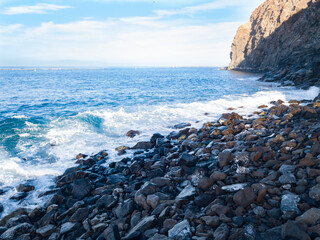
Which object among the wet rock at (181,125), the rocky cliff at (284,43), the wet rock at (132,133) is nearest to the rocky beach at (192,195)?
the wet rock at (132,133)

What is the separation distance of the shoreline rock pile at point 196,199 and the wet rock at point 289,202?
15 mm

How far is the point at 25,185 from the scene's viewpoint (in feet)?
22.7

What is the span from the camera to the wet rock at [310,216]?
311 centimetres

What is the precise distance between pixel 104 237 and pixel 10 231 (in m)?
2.41

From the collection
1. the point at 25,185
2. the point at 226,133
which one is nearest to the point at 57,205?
the point at 25,185

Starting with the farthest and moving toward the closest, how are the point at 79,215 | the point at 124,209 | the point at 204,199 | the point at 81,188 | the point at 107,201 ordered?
the point at 81,188 → the point at 107,201 → the point at 79,215 → the point at 124,209 → the point at 204,199

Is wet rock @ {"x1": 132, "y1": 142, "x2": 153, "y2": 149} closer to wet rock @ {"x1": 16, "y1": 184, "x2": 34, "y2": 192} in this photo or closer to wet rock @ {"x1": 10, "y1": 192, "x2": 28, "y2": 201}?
wet rock @ {"x1": 16, "y1": 184, "x2": 34, "y2": 192}

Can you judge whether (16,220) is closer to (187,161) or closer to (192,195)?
(192,195)

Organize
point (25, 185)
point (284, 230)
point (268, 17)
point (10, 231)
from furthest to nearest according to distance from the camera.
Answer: point (268, 17) → point (25, 185) → point (10, 231) → point (284, 230)

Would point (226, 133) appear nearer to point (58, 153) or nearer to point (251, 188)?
point (251, 188)

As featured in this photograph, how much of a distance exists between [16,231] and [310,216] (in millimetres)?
5715

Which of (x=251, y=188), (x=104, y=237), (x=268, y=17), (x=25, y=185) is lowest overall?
(x=25, y=185)

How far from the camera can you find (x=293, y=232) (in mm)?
2861

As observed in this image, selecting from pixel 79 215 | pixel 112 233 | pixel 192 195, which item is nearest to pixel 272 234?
pixel 192 195
